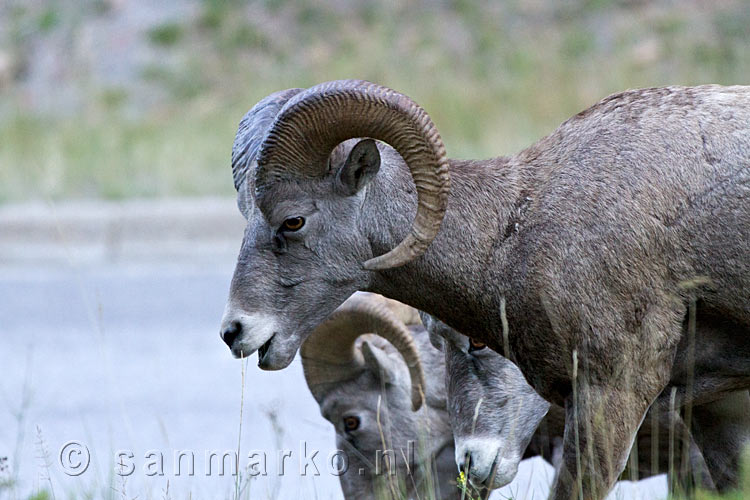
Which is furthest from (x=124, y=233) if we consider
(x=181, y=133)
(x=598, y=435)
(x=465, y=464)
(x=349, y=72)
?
(x=598, y=435)

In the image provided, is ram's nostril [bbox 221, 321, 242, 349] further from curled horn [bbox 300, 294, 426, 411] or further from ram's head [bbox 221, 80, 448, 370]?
curled horn [bbox 300, 294, 426, 411]

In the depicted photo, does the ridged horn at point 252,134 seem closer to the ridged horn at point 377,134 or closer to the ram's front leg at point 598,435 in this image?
the ridged horn at point 377,134

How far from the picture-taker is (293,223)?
12.2ft

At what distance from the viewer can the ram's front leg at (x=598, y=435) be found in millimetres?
3564

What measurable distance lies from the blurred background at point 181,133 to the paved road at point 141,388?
0.9 inches

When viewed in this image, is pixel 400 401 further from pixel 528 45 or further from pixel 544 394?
pixel 528 45

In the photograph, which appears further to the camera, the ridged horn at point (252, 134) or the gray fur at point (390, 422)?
the gray fur at point (390, 422)

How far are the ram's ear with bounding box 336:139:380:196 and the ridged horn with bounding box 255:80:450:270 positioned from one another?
0.25 ft

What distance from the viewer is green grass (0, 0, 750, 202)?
1200 centimetres

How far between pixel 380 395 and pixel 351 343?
266 millimetres

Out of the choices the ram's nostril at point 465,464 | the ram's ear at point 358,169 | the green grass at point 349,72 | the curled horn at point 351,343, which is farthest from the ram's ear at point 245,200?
the green grass at point 349,72

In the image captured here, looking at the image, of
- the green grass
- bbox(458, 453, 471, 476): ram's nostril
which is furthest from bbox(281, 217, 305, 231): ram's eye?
the green grass

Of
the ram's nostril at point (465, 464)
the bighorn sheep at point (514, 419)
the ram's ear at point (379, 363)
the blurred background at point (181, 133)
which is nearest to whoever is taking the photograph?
the bighorn sheep at point (514, 419)

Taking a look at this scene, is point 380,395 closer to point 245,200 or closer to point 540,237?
point 245,200
